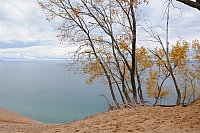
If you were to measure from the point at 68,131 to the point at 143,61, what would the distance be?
10026mm

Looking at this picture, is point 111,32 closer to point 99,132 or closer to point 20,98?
point 99,132

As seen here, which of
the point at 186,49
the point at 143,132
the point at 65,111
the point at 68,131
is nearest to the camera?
the point at 143,132

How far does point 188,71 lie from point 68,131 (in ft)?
58.0

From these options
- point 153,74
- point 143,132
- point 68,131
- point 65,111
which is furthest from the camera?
point 65,111

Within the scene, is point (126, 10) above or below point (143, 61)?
above

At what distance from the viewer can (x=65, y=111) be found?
31.3m

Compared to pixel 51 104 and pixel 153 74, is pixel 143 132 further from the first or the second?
pixel 51 104

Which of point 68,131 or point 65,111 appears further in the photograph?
point 65,111

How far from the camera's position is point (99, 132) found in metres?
5.59

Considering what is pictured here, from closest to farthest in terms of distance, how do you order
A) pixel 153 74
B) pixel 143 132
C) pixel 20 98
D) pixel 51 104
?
1. pixel 143 132
2. pixel 153 74
3. pixel 51 104
4. pixel 20 98

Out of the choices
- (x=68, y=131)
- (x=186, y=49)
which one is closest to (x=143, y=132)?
(x=68, y=131)

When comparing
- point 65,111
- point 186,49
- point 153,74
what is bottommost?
point 65,111

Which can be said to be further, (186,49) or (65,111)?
(65,111)

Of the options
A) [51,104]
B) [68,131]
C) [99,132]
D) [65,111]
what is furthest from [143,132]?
[51,104]
